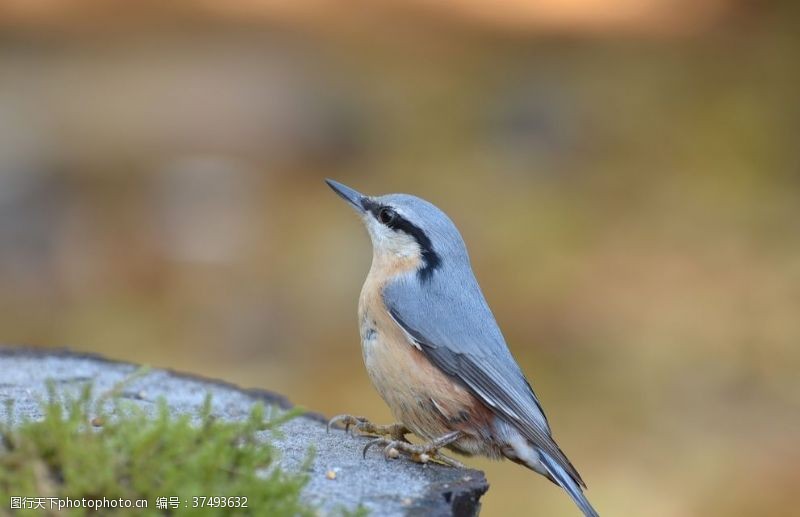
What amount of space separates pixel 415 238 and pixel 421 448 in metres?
0.91

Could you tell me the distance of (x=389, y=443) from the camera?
359 cm

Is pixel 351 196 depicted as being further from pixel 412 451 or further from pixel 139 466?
pixel 139 466

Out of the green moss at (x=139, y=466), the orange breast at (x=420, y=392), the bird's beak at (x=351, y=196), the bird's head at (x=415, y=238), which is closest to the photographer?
the green moss at (x=139, y=466)

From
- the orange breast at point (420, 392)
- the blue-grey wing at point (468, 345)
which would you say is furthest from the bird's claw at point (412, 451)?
the blue-grey wing at point (468, 345)

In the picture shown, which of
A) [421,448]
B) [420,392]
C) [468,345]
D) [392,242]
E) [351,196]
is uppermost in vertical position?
[351,196]

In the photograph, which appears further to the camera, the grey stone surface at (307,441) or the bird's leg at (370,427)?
the bird's leg at (370,427)

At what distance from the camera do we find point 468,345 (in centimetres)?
371

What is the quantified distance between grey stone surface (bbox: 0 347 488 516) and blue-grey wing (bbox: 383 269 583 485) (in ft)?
1.11

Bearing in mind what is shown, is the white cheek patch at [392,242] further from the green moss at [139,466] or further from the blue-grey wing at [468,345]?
the green moss at [139,466]

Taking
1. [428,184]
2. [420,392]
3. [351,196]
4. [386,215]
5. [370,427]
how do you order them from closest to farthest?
[420,392]
[370,427]
[386,215]
[351,196]
[428,184]

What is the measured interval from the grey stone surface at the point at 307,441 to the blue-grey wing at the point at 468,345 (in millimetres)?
339

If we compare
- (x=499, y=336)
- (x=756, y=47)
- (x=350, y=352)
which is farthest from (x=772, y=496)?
(x=499, y=336)

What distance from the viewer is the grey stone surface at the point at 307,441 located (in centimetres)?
303

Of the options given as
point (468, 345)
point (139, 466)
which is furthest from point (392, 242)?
point (139, 466)
